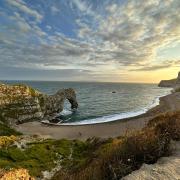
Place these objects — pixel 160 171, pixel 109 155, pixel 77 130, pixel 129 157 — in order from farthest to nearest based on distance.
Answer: pixel 77 130 < pixel 109 155 < pixel 129 157 < pixel 160 171

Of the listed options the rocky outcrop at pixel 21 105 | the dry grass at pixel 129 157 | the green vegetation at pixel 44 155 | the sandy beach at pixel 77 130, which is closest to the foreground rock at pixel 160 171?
the dry grass at pixel 129 157

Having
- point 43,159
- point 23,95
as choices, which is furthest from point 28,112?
point 43,159

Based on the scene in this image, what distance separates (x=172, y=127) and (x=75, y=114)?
178 feet

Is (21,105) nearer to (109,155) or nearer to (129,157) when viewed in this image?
(109,155)

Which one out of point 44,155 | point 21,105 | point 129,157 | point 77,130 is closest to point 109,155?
point 129,157

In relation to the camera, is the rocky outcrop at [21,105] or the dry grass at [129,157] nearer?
the dry grass at [129,157]

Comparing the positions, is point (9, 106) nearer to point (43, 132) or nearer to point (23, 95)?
point (23, 95)

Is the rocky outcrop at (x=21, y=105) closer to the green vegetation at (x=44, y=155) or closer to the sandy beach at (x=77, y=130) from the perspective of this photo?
the sandy beach at (x=77, y=130)

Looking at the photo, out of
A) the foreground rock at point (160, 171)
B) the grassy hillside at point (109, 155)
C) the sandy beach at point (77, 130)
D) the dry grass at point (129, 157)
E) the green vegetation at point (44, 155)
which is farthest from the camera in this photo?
the sandy beach at point (77, 130)

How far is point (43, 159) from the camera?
21.1 meters

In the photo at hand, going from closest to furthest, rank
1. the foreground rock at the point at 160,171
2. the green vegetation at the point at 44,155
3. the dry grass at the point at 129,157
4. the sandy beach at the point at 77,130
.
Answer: the foreground rock at the point at 160,171, the dry grass at the point at 129,157, the green vegetation at the point at 44,155, the sandy beach at the point at 77,130

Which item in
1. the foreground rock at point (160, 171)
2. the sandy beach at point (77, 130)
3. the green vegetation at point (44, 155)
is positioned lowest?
the sandy beach at point (77, 130)

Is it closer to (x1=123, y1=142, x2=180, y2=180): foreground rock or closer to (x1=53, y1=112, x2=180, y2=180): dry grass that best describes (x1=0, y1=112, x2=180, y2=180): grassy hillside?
(x1=53, y1=112, x2=180, y2=180): dry grass

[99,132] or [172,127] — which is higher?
[172,127]
